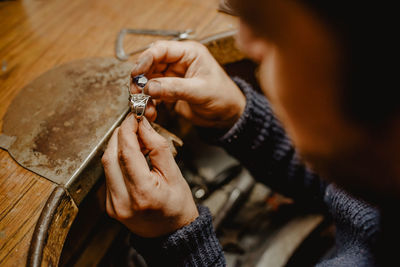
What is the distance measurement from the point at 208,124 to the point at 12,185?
1.92 feet

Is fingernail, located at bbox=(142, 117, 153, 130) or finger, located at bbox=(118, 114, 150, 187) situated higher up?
fingernail, located at bbox=(142, 117, 153, 130)

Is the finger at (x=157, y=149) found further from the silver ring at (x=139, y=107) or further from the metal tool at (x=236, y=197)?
the metal tool at (x=236, y=197)

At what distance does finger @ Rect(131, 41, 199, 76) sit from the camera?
2.63 ft

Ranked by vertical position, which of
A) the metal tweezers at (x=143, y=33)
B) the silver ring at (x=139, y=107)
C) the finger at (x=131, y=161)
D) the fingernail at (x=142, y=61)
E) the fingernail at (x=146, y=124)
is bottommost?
the finger at (x=131, y=161)

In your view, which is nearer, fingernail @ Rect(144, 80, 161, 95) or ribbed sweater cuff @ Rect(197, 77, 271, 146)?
fingernail @ Rect(144, 80, 161, 95)

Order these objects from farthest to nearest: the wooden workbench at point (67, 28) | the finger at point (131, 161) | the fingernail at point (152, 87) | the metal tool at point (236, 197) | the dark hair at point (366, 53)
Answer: the metal tool at point (236, 197)
the wooden workbench at point (67, 28)
the fingernail at point (152, 87)
the finger at point (131, 161)
the dark hair at point (366, 53)

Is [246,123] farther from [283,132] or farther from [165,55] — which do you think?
[165,55]

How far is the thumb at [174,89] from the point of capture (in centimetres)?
76

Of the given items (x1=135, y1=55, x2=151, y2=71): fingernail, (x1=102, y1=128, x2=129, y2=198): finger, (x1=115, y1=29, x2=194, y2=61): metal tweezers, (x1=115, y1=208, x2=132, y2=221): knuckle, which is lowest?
(x1=115, y1=208, x2=132, y2=221): knuckle

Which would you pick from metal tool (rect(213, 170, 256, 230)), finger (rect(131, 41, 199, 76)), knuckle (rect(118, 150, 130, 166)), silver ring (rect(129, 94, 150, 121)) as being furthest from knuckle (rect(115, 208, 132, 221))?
metal tool (rect(213, 170, 256, 230))

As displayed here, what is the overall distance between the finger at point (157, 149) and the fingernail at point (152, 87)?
99mm

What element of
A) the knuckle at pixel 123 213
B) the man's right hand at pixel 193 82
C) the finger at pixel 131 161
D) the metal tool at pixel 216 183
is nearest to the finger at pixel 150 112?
the man's right hand at pixel 193 82

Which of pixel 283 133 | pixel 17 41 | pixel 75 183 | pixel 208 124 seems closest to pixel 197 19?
pixel 208 124

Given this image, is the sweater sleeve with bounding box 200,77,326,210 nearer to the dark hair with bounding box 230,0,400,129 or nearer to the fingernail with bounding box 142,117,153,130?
the fingernail with bounding box 142,117,153,130
